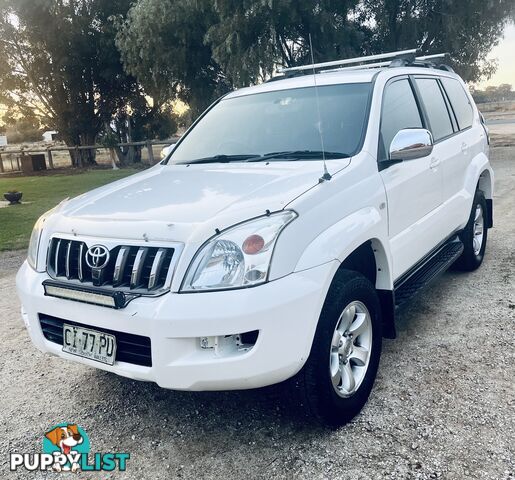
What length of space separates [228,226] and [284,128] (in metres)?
1.44

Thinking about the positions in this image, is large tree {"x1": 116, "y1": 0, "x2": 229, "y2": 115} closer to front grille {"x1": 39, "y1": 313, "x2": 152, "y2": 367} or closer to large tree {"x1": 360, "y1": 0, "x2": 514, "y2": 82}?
large tree {"x1": 360, "y1": 0, "x2": 514, "y2": 82}

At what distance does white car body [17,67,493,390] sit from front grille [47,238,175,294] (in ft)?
0.16

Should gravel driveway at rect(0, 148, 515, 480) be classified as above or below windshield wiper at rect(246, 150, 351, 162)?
below

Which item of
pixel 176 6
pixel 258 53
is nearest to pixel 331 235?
pixel 258 53

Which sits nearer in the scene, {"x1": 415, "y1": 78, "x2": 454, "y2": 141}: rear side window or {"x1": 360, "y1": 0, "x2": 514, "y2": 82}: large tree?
{"x1": 415, "y1": 78, "x2": 454, "y2": 141}: rear side window

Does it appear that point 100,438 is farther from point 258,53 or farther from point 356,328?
point 258,53

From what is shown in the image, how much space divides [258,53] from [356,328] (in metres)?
13.7

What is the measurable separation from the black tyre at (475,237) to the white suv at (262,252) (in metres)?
1.12

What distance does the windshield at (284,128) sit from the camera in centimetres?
346

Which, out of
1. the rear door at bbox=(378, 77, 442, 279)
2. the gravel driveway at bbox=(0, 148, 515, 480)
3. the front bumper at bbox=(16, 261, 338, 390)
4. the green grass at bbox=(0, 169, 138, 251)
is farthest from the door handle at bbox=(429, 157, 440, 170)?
the green grass at bbox=(0, 169, 138, 251)

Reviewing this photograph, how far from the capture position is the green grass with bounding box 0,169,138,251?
28.7ft

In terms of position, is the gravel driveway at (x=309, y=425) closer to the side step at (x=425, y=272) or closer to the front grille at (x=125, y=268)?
the side step at (x=425, y=272)

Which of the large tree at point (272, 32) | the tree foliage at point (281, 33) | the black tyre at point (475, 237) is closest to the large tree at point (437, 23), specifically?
the tree foliage at point (281, 33)

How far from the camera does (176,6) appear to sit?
619 inches
